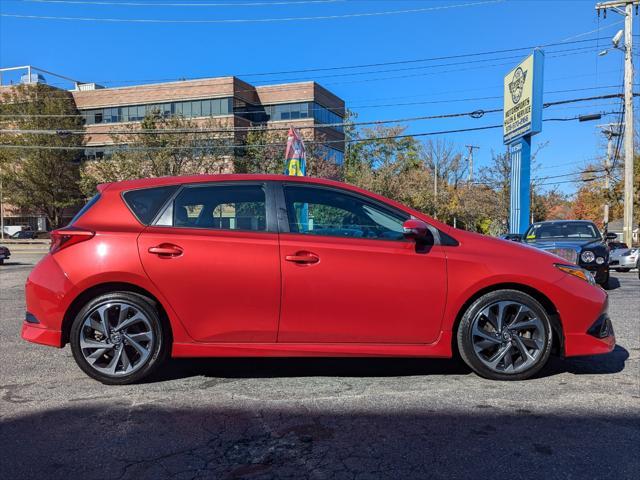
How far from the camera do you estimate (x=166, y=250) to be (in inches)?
157

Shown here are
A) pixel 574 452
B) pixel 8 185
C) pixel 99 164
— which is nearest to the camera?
pixel 574 452

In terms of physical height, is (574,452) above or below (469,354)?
below

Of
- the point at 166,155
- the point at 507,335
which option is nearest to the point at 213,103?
the point at 166,155

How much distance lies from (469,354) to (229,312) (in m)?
1.96

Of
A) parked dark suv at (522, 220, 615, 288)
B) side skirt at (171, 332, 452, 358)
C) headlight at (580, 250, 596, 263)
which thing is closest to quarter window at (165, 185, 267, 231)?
side skirt at (171, 332, 452, 358)

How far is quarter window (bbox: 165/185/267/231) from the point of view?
13.6 ft

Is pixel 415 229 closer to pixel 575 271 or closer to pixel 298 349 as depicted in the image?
pixel 298 349

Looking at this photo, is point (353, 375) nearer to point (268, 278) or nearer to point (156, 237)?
point (268, 278)

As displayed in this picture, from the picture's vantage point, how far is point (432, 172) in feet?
177

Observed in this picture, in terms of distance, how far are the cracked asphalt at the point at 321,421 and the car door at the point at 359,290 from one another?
1.52 feet

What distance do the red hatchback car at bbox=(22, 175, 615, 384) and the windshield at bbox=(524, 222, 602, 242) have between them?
292 inches

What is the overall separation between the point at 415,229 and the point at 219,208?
164cm

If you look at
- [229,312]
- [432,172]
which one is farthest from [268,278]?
[432,172]

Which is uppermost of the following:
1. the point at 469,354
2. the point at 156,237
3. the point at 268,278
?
the point at 156,237
